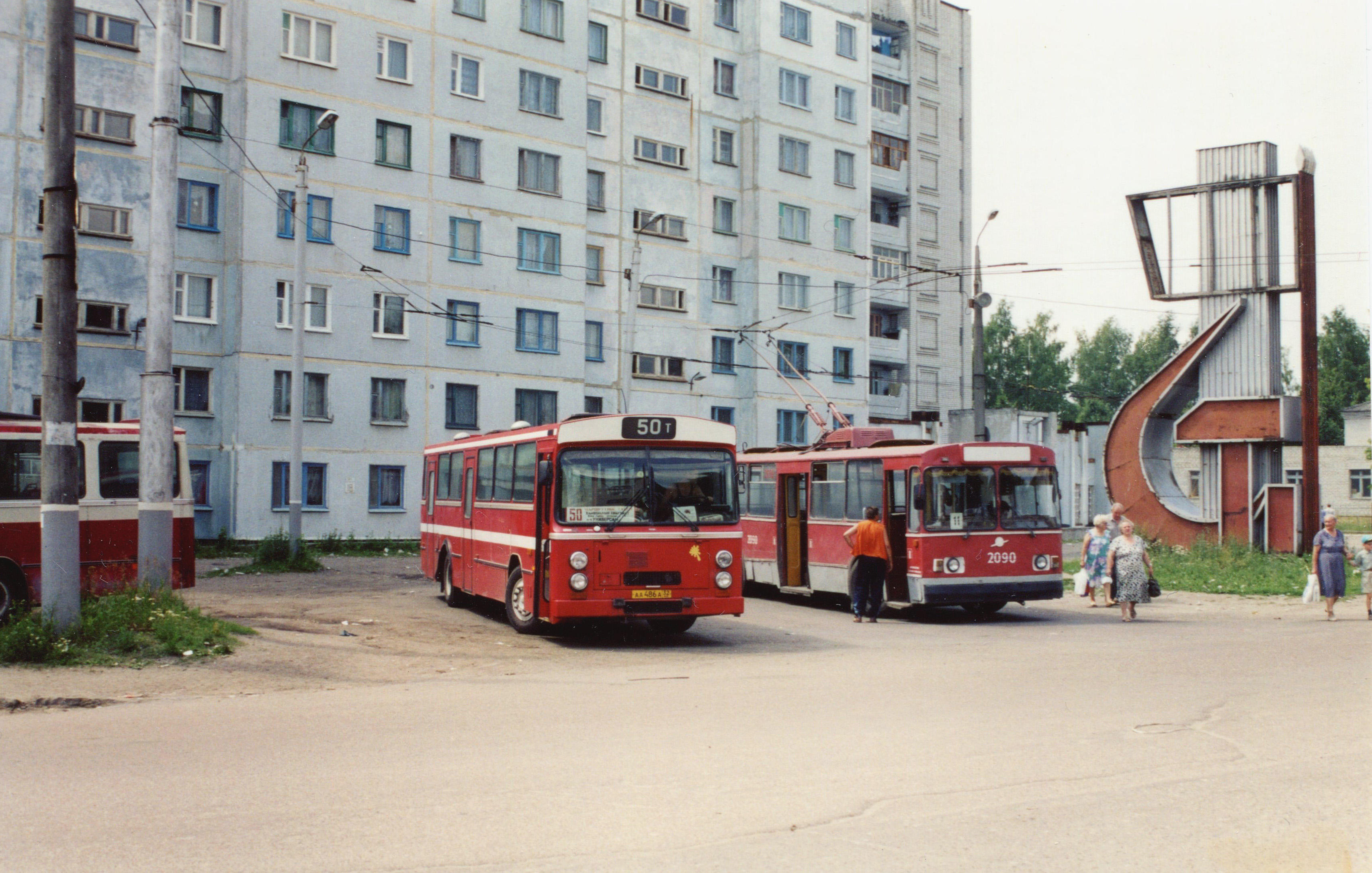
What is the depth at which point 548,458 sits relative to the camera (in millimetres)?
15078

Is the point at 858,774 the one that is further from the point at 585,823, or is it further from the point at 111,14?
the point at 111,14

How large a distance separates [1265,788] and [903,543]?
1259 cm

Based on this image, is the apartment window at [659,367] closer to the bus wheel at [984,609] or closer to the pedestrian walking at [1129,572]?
the bus wheel at [984,609]

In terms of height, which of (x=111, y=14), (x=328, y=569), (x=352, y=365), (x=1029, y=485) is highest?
(x=111, y=14)

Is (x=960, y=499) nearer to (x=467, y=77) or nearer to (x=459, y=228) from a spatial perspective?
(x=459, y=228)

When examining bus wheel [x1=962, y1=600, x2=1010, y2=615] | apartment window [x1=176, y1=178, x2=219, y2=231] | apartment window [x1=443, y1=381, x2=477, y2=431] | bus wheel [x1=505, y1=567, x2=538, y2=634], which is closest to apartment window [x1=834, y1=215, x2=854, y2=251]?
apartment window [x1=443, y1=381, x2=477, y2=431]

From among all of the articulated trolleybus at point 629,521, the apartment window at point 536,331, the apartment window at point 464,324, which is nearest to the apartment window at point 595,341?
the apartment window at point 536,331

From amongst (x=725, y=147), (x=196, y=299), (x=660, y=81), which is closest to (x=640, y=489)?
(x=196, y=299)

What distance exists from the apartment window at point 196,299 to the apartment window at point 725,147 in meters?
21.0

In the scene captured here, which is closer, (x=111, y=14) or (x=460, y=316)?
(x=111, y=14)

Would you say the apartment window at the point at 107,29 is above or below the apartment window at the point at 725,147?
below

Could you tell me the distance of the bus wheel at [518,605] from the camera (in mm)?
15969

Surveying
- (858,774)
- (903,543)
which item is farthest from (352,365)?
(858,774)

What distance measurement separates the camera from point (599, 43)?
47.9 metres
